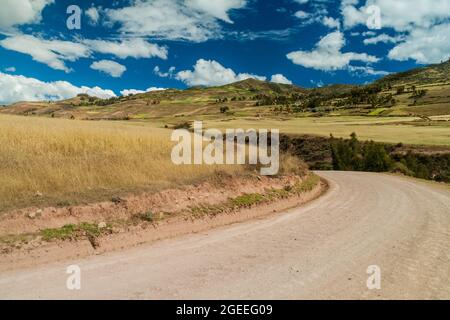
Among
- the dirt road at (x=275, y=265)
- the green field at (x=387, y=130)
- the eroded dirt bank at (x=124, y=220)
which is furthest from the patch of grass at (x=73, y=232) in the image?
the green field at (x=387, y=130)

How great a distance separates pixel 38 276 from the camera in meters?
7.00

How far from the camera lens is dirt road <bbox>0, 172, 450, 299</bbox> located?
6602 mm

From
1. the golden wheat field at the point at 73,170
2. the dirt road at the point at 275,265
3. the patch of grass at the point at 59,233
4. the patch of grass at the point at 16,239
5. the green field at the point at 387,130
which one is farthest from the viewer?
the green field at the point at 387,130

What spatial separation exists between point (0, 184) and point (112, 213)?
2.82 meters

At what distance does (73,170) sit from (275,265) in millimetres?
6666

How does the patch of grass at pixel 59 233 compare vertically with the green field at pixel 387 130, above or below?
below

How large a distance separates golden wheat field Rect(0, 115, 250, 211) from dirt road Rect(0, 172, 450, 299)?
8.27 ft

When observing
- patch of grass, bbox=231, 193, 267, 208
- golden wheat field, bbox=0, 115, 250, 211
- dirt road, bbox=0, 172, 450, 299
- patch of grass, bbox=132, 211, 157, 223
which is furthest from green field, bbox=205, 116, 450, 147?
patch of grass, bbox=132, 211, 157, 223

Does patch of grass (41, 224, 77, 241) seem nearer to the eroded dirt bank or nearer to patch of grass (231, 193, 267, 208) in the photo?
the eroded dirt bank

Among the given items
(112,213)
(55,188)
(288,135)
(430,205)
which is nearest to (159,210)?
(112,213)

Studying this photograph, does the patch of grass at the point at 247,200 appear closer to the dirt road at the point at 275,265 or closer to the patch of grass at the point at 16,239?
the dirt road at the point at 275,265

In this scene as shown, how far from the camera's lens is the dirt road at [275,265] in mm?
6602

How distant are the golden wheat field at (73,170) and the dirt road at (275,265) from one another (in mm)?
2519

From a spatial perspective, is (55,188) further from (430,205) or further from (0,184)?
(430,205)
